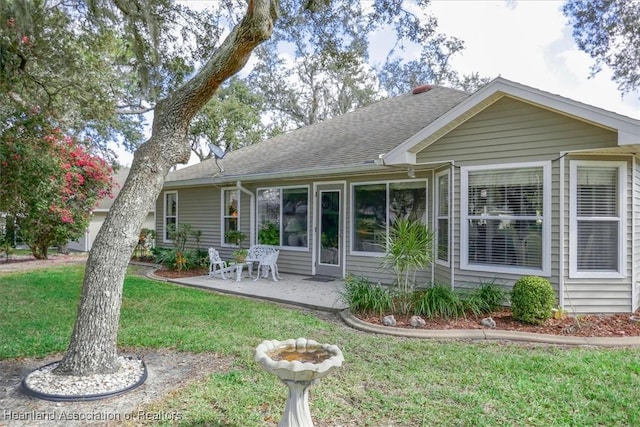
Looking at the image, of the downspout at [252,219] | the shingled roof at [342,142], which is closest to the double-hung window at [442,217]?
the shingled roof at [342,142]

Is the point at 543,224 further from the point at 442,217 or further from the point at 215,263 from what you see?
the point at 215,263

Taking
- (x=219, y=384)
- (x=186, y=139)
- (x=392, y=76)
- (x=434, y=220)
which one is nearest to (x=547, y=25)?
(x=434, y=220)

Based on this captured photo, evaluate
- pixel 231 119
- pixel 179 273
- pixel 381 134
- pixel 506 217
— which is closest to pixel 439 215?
pixel 506 217

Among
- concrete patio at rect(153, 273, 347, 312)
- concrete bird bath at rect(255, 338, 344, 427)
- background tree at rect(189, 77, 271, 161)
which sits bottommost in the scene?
concrete patio at rect(153, 273, 347, 312)

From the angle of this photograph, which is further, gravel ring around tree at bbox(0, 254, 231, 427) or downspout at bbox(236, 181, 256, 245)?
downspout at bbox(236, 181, 256, 245)

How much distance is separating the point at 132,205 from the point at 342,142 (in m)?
7.55

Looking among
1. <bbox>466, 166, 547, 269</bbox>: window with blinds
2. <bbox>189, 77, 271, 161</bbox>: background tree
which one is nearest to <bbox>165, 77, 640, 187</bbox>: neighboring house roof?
<bbox>466, 166, 547, 269</bbox>: window with blinds

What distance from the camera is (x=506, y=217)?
21.5 ft

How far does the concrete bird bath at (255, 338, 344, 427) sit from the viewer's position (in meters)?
2.57

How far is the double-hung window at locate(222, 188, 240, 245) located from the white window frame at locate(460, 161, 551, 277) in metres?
6.87

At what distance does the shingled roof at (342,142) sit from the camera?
934 cm

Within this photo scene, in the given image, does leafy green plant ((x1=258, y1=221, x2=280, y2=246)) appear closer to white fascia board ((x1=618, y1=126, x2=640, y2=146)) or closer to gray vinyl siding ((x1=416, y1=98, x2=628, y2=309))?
gray vinyl siding ((x1=416, y1=98, x2=628, y2=309))

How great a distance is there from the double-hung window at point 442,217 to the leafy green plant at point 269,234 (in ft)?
15.0

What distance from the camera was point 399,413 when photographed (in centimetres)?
326
